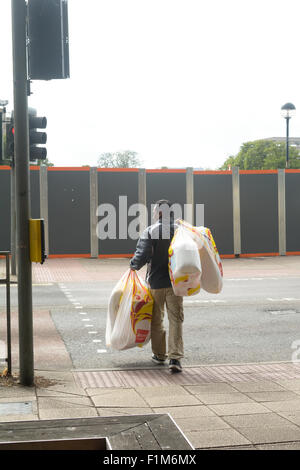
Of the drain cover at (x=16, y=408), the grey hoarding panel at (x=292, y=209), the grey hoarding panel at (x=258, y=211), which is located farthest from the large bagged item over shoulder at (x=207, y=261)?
the grey hoarding panel at (x=292, y=209)

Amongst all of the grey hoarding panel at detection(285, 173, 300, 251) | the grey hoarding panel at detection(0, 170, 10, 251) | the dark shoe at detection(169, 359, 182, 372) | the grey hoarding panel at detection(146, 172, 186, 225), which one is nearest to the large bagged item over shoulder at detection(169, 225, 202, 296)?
the dark shoe at detection(169, 359, 182, 372)

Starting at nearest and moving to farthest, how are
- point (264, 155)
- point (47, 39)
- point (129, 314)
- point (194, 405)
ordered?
1. point (194, 405)
2. point (47, 39)
3. point (129, 314)
4. point (264, 155)

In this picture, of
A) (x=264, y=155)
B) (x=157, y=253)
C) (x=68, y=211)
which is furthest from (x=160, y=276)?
(x=264, y=155)

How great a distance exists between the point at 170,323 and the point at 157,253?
822mm

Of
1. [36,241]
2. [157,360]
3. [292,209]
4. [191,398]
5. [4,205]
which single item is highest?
[4,205]

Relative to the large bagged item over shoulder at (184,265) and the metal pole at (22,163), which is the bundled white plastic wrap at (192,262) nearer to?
the large bagged item over shoulder at (184,265)

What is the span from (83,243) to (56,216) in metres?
1.46

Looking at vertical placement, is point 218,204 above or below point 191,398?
above

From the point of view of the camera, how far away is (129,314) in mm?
7426

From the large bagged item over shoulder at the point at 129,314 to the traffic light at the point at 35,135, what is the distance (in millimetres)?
1721

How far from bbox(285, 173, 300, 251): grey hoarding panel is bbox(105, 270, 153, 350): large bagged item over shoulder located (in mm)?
20562

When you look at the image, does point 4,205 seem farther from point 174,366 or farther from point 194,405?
point 194,405

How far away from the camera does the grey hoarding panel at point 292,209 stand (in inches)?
1072

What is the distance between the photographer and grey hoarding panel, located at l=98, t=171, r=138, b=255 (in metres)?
25.4
